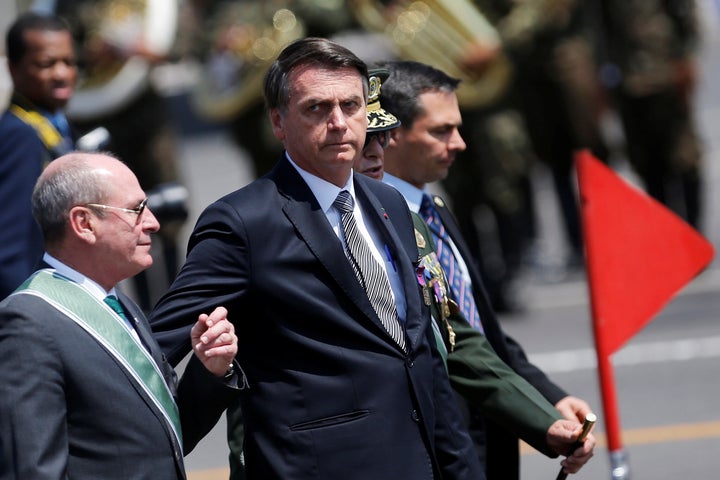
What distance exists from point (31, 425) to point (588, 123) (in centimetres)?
949

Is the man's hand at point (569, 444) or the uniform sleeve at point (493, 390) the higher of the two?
the uniform sleeve at point (493, 390)

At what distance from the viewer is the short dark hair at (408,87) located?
4.96 m

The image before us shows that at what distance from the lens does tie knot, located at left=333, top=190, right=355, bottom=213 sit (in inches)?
151

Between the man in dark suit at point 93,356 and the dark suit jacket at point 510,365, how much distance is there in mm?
1286

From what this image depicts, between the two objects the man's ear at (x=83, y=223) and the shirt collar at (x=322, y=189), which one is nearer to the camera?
the man's ear at (x=83, y=223)

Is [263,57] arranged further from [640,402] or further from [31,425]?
[31,425]

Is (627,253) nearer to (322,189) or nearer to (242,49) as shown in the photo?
(322,189)

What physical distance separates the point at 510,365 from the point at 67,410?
1807 mm

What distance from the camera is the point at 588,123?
1230cm

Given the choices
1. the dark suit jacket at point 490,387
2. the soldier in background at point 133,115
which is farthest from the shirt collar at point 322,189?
the soldier in background at point 133,115

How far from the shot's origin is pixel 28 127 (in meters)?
5.45

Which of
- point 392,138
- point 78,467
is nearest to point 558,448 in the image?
point 392,138

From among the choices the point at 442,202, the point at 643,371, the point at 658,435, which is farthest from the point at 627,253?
the point at 643,371

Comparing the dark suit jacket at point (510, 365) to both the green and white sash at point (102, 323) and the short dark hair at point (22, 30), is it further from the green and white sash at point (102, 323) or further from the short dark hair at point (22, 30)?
the short dark hair at point (22, 30)
